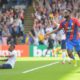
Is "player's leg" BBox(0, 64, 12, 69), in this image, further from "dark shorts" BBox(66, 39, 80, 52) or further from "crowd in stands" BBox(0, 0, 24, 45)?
"crowd in stands" BBox(0, 0, 24, 45)

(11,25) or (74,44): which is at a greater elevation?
(11,25)

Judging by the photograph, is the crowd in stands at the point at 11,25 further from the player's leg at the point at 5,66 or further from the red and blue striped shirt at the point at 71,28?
the red and blue striped shirt at the point at 71,28

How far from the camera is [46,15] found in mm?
33062

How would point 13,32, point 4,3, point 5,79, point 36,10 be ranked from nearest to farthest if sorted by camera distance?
point 5,79 → point 13,32 → point 36,10 → point 4,3

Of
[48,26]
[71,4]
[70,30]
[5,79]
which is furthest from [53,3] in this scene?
[5,79]

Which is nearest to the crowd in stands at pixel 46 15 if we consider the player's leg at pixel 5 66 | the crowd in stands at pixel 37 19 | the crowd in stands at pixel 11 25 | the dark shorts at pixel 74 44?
the crowd in stands at pixel 37 19

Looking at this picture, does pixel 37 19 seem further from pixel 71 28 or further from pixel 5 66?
pixel 71 28

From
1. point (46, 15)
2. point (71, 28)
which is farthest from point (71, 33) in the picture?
point (46, 15)

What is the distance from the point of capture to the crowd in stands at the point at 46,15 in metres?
31.2

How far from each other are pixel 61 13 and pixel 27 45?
166 inches

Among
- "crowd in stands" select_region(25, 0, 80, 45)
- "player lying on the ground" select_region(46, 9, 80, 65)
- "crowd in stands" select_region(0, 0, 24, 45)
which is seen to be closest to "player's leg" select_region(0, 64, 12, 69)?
"player lying on the ground" select_region(46, 9, 80, 65)

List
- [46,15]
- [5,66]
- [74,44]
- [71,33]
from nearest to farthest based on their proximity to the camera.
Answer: [74,44] < [71,33] < [5,66] < [46,15]

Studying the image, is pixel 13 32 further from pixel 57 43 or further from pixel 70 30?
pixel 70 30

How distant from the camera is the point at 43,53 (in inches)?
1183
